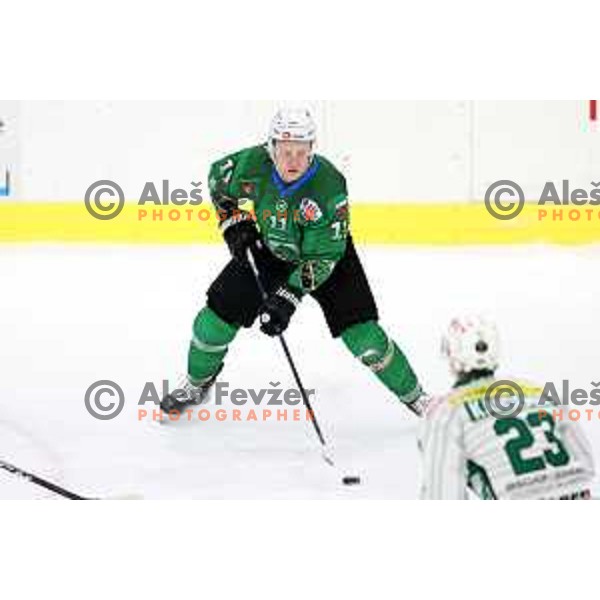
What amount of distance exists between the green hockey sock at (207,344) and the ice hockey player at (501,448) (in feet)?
3.54

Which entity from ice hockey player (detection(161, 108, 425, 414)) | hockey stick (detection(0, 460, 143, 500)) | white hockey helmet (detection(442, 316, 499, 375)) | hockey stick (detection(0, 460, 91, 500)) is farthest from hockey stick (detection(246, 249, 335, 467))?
white hockey helmet (detection(442, 316, 499, 375))

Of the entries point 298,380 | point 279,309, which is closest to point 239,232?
point 279,309

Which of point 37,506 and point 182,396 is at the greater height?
point 182,396

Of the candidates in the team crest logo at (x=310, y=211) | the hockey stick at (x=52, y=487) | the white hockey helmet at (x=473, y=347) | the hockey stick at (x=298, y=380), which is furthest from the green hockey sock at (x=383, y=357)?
the white hockey helmet at (x=473, y=347)

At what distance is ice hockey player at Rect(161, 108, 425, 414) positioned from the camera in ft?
9.41

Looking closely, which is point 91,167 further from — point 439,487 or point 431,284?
point 439,487

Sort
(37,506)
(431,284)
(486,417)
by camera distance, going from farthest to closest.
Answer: (431,284) < (37,506) < (486,417)

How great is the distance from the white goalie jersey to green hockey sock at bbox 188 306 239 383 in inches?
43.1

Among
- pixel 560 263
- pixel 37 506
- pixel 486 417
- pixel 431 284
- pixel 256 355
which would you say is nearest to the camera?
pixel 486 417

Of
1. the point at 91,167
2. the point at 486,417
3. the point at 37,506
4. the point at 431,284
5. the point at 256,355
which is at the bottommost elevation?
the point at 37,506

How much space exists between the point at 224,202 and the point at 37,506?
3.05 ft

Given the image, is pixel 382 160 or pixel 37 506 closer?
pixel 37 506

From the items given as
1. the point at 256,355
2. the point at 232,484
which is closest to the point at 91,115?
the point at 256,355

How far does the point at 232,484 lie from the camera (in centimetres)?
265
